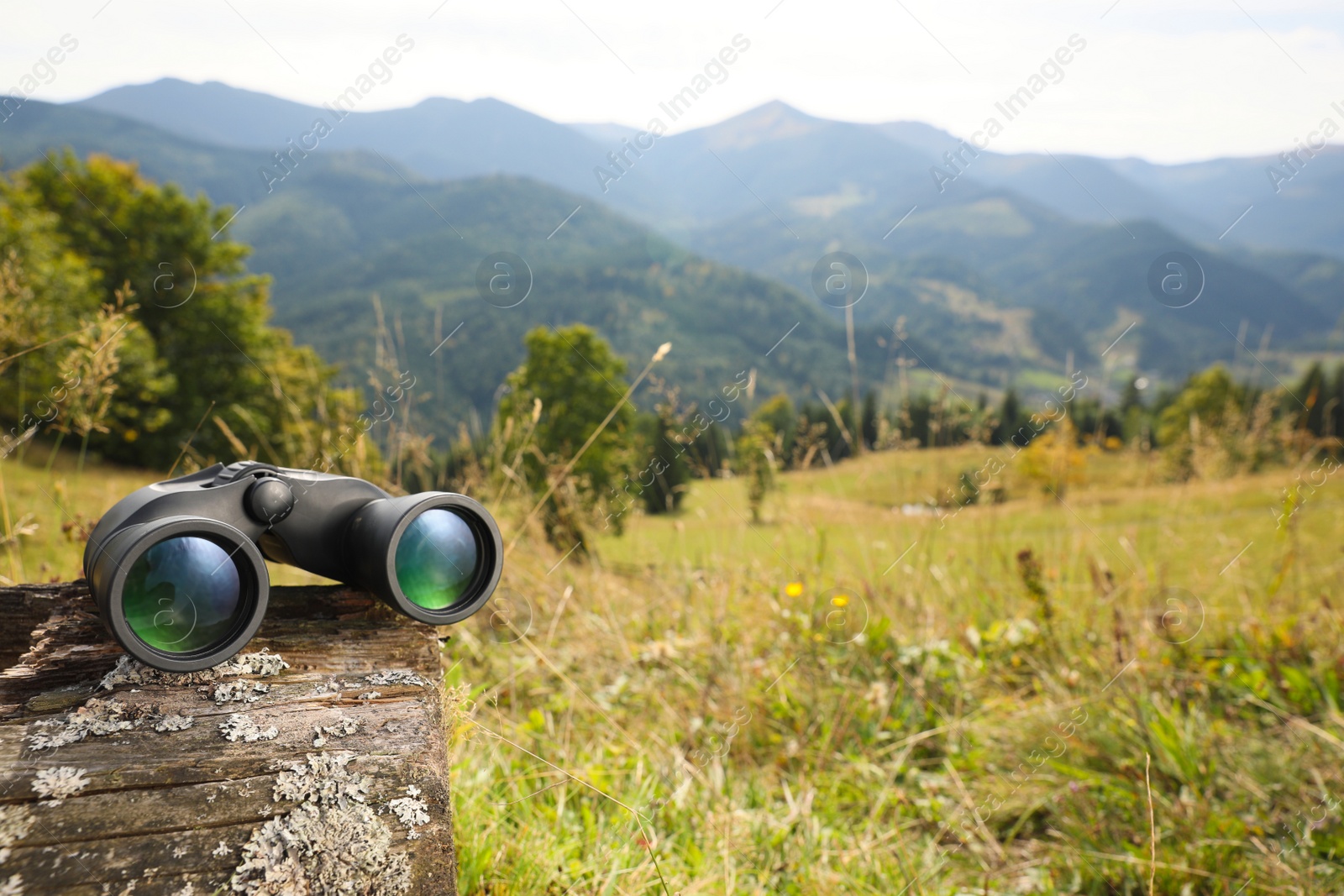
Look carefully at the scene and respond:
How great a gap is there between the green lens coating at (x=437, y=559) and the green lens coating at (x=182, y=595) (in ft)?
1.07

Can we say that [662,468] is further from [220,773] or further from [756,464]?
[220,773]

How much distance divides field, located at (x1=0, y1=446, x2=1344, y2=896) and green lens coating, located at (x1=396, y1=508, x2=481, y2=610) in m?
0.22

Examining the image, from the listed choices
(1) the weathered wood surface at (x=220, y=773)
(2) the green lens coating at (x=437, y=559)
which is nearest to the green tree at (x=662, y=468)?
(2) the green lens coating at (x=437, y=559)

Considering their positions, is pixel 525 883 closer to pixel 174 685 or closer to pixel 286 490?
pixel 174 685

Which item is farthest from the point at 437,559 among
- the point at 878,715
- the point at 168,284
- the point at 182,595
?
the point at 168,284

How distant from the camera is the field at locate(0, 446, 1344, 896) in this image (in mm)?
2234

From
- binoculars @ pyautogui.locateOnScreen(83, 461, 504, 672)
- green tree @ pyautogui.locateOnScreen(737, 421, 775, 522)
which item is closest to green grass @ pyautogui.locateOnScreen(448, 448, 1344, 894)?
green tree @ pyautogui.locateOnScreen(737, 421, 775, 522)

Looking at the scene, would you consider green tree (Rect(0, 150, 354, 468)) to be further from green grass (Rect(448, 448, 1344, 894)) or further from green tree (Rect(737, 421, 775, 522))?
green grass (Rect(448, 448, 1344, 894))

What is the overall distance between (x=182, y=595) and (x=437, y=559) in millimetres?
483

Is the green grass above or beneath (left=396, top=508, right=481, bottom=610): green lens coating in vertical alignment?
beneath

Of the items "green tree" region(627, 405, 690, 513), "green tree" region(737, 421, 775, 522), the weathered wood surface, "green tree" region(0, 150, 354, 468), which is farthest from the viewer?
"green tree" region(0, 150, 354, 468)

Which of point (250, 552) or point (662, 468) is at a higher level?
point (250, 552)

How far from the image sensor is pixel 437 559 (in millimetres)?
1609

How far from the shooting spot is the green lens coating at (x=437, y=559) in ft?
5.16
